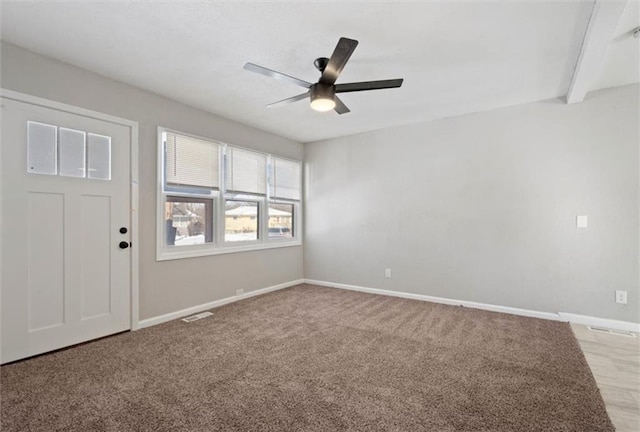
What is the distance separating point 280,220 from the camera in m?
5.21

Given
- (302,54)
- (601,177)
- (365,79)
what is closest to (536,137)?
(601,177)

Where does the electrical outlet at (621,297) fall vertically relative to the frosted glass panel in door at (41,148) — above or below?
below

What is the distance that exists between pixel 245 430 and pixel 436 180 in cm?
372

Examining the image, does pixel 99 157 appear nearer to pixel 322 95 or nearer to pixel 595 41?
pixel 322 95

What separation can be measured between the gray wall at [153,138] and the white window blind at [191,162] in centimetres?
15

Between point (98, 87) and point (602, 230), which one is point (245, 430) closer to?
point (98, 87)

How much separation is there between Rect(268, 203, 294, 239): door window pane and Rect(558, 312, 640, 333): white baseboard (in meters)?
3.93

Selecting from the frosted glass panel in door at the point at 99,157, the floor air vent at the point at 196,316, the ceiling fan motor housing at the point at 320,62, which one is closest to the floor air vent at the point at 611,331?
the ceiling fan motor housing at the point at 320,62

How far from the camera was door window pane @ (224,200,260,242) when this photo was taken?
425 centimetres

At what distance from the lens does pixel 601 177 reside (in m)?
3.32

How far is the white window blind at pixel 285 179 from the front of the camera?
16.4 feet

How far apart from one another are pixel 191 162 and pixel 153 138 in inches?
19.6

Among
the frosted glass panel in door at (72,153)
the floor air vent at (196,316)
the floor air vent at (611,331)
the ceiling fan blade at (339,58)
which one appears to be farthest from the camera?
the floor air vent at (196,316)

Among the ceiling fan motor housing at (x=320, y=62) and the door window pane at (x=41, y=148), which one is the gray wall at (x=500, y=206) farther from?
the door window pane at (x=41, y=148)
